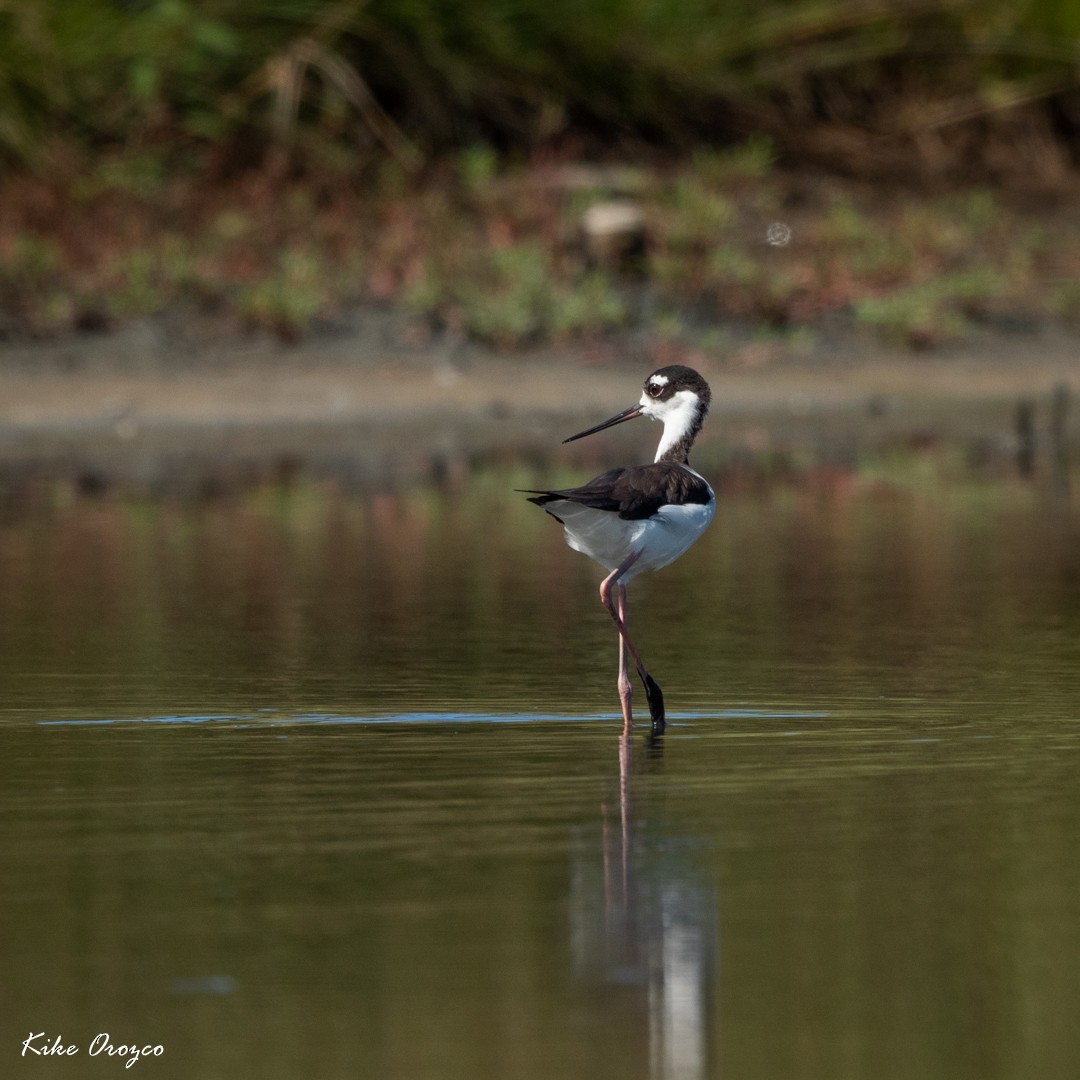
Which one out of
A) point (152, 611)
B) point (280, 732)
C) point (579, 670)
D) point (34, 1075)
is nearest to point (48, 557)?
point (152, 611)

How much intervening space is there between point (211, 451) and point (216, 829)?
8.77m

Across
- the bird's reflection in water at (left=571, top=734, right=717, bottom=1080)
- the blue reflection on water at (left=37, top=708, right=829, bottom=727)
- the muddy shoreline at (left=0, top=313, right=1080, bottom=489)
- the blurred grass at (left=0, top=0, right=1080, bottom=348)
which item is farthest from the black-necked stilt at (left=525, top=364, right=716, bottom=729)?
the blurred grass at (left=0, top=0, right=1080, bottom=348)

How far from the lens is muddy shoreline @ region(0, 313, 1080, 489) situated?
45.7ft

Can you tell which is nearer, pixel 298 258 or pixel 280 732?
pixel 280 732

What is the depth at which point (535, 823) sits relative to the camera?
499cm

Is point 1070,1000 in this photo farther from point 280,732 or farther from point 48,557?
point 48,557

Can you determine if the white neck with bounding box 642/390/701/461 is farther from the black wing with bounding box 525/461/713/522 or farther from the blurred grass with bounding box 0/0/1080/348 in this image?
the blurred grass with bounding box 0/0/1080/348

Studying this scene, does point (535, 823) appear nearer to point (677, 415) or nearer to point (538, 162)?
point (677, 415)

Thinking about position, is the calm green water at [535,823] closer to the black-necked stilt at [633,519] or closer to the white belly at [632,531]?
the black-necked stilt at [633,519]

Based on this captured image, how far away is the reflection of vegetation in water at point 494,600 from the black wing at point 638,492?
53 cm

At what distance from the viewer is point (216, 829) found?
4980 millimetres

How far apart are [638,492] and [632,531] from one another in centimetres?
14

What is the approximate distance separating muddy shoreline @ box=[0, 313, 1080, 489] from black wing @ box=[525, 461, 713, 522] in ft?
21.9

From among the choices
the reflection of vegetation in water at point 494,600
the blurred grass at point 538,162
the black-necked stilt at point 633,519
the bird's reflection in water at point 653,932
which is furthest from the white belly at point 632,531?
the blurred grass at point 538,162
